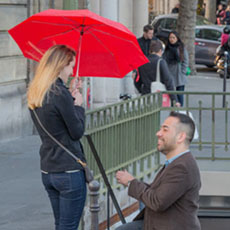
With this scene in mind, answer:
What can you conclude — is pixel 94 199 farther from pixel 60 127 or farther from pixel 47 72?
pixel 47 72

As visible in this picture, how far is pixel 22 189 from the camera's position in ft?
30.5

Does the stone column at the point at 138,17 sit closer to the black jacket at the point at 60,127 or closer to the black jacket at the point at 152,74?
the black jacket at the point at 152,74

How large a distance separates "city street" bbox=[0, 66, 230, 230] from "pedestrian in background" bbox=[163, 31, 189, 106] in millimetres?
2555

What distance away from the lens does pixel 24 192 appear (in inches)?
359

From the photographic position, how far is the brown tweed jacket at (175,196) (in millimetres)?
4820

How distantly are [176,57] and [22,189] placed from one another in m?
5.08

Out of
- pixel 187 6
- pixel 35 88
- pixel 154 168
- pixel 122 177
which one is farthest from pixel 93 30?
pixel 187 6

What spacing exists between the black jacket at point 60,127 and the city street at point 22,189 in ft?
7.25

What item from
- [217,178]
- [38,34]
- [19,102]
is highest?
[38,34]

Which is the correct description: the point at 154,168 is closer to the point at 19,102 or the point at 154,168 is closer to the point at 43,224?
the point at 43,224

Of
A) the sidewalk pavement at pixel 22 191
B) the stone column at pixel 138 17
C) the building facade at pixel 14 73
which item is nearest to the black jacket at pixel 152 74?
the building facade at pixel 14 73

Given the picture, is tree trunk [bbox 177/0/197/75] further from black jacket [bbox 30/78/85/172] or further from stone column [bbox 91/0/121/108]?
black jacket [bbox 30/78/85/172]

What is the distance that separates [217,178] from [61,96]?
6.43 metres

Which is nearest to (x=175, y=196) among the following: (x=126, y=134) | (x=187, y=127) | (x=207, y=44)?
(x=187, y=127)
